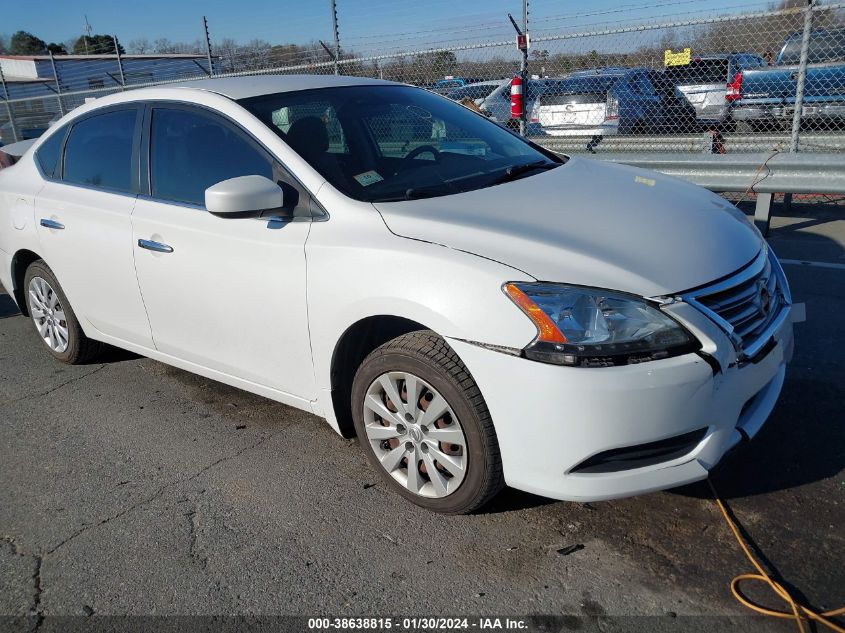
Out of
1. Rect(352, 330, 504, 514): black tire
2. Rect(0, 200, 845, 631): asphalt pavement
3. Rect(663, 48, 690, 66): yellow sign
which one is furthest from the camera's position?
Rect(663, 48, 690, 66): yellow sign

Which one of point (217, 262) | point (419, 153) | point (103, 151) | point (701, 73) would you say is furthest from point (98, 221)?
point (701, 73)

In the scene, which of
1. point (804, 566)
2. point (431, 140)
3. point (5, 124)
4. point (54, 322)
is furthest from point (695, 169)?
point (5, 124)

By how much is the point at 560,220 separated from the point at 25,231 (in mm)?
3450

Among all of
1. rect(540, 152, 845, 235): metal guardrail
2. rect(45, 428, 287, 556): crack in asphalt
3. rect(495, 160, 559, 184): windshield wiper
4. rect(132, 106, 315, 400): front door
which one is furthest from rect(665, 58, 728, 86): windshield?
rect(45, 428, 287, 556): crack in asphalt

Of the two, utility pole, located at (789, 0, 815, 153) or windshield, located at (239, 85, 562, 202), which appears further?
utility pole, located at (789, 0, 815, 153)

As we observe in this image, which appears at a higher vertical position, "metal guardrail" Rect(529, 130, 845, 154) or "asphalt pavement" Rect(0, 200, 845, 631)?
"metal guardrail" Rect(529, 130, 845, 154)

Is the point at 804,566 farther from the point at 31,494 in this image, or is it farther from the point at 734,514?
the point at 31,494

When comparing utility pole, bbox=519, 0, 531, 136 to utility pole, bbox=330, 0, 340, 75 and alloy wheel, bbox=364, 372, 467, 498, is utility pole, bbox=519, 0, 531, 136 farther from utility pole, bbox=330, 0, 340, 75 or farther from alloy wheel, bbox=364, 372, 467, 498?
alloy wheel, bbox=364, 372, 467, 498

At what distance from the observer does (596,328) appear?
2.39 metres

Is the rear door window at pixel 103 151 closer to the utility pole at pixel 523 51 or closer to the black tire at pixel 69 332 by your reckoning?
the black tire at pixel 69 332

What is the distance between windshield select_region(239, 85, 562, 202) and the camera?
3188mm

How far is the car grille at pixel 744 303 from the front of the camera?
2488 mm

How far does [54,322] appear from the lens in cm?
467


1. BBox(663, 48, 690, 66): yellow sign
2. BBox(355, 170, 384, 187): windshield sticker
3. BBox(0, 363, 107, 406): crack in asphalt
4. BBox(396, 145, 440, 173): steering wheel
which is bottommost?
BBox(0, 363, 107, 406): crack in asphalt
